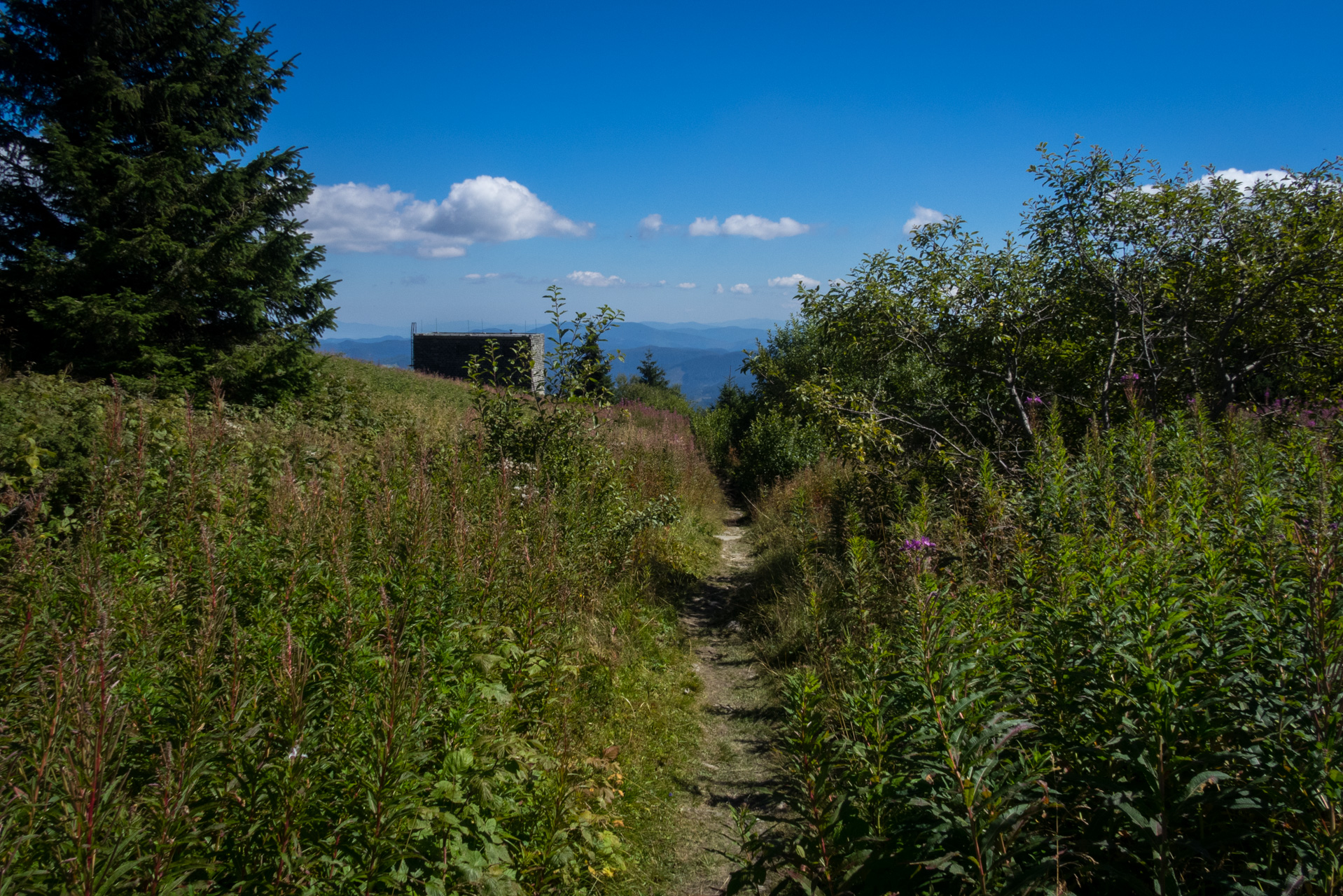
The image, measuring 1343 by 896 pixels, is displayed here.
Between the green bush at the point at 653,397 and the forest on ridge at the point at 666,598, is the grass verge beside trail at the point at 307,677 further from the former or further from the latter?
the green bush at the point at 653,397

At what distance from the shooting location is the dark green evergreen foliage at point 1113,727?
1611 millimetres

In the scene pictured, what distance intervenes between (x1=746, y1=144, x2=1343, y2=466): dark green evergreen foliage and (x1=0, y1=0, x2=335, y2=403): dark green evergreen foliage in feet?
32.9

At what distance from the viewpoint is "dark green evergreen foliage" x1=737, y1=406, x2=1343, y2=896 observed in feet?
5.29

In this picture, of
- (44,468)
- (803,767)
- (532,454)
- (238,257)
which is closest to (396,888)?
(803,767)

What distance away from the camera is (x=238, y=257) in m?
10.9

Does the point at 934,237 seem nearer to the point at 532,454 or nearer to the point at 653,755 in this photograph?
the point at 532,454

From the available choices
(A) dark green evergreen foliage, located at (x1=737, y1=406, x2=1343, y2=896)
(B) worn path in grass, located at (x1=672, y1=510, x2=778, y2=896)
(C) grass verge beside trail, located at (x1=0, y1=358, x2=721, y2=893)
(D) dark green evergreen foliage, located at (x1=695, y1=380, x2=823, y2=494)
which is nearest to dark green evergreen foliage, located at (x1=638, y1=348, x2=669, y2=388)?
(D) dark green evergreen foliage, located at (x1=695, y1=380, x2=823, y2=494)

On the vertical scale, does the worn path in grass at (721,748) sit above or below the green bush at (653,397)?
below

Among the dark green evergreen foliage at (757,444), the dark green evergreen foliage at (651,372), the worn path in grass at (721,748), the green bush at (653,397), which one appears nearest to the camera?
the worn path in grass at (721,748)

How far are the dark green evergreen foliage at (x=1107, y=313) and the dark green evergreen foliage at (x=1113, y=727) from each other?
12.3 ft

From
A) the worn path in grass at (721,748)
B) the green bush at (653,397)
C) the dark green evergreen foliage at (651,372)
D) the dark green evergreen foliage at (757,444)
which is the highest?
the dark green evergreen foliage at (651,372)

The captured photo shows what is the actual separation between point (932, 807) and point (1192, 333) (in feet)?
23.7

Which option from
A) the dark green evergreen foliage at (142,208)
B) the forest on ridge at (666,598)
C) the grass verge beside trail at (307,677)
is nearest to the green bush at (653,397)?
the dark green evergreen foliage at (142,208)

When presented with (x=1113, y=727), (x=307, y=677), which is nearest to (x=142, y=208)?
(x=307, y=677)
